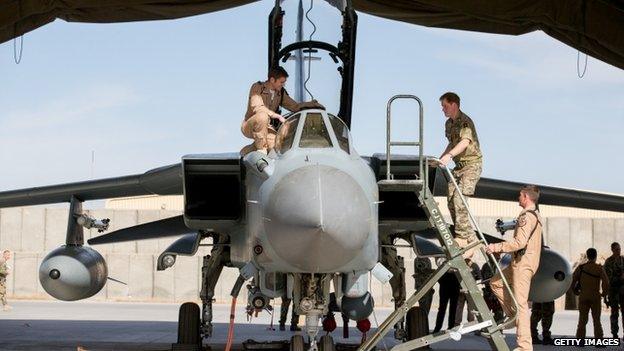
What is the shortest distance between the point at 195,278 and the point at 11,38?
44.5 ft

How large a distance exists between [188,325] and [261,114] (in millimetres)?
3278

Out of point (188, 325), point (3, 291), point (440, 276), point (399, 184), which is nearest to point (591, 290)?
point (188, 325)

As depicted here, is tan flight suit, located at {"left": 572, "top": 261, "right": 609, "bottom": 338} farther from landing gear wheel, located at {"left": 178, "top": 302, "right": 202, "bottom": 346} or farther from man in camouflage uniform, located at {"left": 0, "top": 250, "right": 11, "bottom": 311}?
man in camouflage uniform, located at {"left": 0, "top": 250, "right": 11, "bottom": 311}

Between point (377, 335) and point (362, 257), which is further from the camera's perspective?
point (377, 335)

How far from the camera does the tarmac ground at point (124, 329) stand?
13438 millimetres

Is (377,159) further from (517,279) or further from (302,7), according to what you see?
(302,7)

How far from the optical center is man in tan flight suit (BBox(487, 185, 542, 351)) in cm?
841

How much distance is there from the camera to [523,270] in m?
8.58

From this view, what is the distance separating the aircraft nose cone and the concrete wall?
17053 millimetres

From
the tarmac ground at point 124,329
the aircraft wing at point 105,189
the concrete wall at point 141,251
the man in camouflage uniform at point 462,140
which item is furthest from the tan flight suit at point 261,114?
the concrete wall at point 141,251

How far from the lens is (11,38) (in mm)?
12398

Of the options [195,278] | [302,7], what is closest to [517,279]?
[302,7]

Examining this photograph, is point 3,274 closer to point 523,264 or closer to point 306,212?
point 523,264

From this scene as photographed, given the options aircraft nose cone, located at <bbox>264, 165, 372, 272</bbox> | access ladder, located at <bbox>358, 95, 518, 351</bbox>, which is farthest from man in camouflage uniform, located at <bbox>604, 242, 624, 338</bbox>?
aircraft nose cone, located at <bbox>264, 165, 372, 272</bbox>
